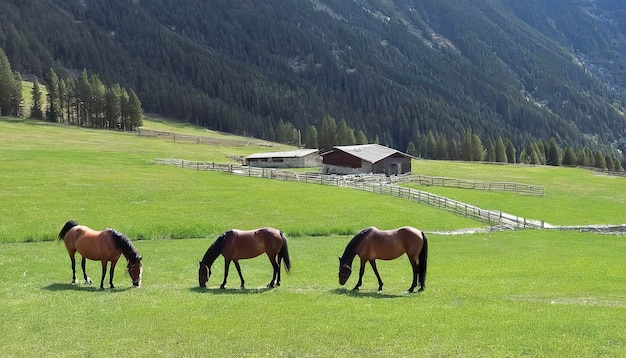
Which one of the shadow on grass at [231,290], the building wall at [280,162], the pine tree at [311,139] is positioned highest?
the pine tree at [311,139]

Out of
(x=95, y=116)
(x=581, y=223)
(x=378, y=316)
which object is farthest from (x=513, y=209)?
(x=95, y=116)

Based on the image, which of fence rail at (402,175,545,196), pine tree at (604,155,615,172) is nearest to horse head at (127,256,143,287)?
fence rail at (402,175,545,196)

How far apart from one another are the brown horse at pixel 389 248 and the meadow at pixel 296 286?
87cm

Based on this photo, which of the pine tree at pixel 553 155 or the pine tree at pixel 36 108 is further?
the pine tree at pixel 553 155

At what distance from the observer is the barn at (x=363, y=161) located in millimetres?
78938

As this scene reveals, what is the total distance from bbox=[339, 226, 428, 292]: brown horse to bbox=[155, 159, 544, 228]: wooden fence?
2839cm

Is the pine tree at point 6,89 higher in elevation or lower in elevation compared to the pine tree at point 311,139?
higher

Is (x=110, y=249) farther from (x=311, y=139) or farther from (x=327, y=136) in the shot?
(x=311, y=139)

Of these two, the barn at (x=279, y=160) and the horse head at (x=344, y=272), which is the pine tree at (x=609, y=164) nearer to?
the barn at (x=279, y=160)

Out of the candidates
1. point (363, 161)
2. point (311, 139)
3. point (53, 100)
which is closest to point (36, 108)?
point (53, 100)

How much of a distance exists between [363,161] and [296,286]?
61.0 m

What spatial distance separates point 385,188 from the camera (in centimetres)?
5759

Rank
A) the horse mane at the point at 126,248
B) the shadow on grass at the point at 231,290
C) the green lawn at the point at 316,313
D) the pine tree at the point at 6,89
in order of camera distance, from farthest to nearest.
Answer: 1. the pine tree at the point at 6,89
2. the horse mane at the point at 126,248
3. the shadow on grass at the point at 231,290
4. the green lawn at the point at 316,313

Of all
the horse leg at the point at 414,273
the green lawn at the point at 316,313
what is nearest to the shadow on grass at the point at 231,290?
the green lawn at the point at 316,313
